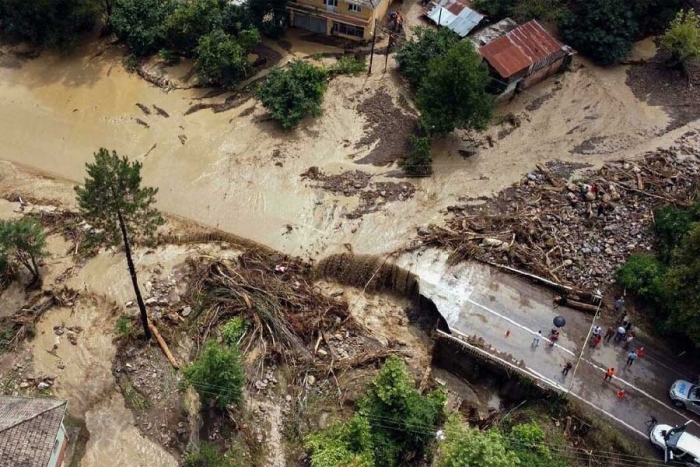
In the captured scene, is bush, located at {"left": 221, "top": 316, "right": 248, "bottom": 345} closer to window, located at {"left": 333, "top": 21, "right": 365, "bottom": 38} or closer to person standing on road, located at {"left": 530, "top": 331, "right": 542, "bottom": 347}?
person standing on road, located at {"left": 530, "top": 331, "right": 542, "bottom": 347}

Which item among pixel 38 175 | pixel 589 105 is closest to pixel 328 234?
pixel 38 175

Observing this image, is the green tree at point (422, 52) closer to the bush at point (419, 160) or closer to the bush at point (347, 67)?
the bush at point (347, 67)

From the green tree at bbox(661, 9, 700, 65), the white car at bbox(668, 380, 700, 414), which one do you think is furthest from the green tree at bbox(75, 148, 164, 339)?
the green tree at bbox(661, 9, 700, 65)

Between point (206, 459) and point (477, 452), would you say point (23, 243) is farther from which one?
point (477, 452)

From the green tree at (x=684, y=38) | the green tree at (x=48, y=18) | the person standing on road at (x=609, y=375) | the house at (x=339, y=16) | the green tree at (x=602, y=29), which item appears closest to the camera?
the person standing on road at (x=609, y=375)

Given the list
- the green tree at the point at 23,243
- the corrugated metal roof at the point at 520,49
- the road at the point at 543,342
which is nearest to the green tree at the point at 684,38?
the corrugated metal roof at the point at 520,49
